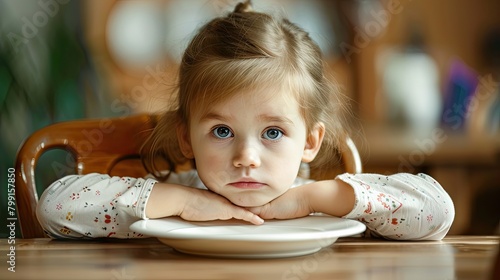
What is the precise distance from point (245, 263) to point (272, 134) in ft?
0.82

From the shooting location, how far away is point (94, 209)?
1.01 m

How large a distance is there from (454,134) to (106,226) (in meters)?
1.96

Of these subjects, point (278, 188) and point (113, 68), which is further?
point (113, 68)

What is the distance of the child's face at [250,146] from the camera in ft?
3.13

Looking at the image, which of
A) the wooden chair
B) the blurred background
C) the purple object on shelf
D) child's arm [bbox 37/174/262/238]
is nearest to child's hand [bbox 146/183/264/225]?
child's arm [bbox 37/174/262/238]

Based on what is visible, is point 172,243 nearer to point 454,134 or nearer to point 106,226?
point 106,226

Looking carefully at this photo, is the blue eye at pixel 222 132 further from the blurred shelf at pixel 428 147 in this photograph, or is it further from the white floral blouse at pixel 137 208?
the blurred shelf at pixel 428 147

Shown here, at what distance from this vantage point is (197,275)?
713 millimetres

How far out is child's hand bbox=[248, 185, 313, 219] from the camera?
100 cm

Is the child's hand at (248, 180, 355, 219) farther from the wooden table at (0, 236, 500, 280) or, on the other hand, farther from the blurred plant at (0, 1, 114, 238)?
the blurred plant at (0, 1, 114, 238)

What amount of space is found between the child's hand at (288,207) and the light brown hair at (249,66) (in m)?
0.12

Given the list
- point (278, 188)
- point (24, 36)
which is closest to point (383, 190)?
point (278, 188)

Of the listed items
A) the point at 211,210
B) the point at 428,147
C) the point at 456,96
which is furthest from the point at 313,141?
the point at 456,96

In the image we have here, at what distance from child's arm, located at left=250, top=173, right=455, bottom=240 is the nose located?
3.7 inches
